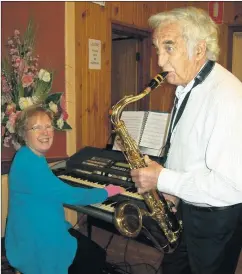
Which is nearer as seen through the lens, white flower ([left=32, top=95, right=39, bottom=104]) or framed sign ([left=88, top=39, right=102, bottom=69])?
white flower ([left=32, top=95, right=39, bottom=104])

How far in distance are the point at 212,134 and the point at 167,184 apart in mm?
301

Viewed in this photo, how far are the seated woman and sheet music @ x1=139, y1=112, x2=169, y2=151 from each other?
58 cm

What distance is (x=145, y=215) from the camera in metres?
1.87

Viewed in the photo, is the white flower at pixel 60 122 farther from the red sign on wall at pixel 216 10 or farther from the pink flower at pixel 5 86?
the red sign on wall at pixel 216 10

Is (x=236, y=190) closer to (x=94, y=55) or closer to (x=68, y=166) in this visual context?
(x=68, y=166)

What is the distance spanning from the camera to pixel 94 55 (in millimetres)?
3498

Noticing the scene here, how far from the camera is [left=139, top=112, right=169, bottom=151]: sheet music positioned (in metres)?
2.19

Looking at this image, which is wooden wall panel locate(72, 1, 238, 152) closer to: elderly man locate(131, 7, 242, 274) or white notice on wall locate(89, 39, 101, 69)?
white notice on wall locate(89, 39, 101, 69)

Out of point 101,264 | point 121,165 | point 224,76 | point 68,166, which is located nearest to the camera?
point 224,76

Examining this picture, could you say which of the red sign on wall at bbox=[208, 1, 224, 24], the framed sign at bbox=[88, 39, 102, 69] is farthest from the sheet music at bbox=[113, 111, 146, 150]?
the red sign on wall at bbox=[208, 1, 224, 24]

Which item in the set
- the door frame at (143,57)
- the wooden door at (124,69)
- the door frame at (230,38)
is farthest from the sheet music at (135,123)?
the door frame at (230,38)

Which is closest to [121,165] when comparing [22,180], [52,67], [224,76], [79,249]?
[79,249]

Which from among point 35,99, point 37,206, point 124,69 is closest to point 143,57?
point 124,69

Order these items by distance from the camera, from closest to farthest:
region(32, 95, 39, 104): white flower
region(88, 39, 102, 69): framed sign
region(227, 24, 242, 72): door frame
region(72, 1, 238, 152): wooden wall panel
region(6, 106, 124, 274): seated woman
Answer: region(6, 106, 124, 274): seated woman, region(32, 95, 39, 104): white flower, region(72, 1, 238, 152): wooden wall panel, region(88, 39, 102, 69): framed sign, region(227, 24, 242, 72): door frame
